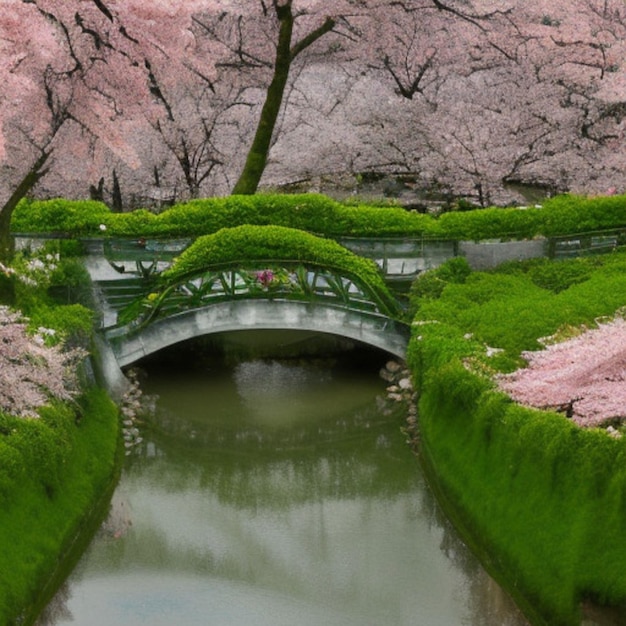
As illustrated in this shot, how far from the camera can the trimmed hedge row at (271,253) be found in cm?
2569

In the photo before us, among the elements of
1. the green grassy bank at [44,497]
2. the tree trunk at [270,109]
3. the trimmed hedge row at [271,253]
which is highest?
the tree trunk at [270,109]

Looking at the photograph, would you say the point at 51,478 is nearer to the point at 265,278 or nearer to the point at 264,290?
the point at 264,290

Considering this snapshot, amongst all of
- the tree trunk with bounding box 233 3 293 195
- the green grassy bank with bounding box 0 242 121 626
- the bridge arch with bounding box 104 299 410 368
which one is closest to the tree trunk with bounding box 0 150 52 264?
the green grassy bank with bounding box 0 242 121 626

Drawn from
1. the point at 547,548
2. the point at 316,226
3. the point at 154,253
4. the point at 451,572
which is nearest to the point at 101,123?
the point at 154,253

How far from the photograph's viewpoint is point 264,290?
25.7 meters

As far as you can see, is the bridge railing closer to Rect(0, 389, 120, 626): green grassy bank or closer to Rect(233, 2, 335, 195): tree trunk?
Rect(0, 389, 120, 626): green grassy bank

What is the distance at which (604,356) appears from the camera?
1673 centimetres

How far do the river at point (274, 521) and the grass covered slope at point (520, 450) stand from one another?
0.78m

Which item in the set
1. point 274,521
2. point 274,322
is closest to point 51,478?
point 274,521

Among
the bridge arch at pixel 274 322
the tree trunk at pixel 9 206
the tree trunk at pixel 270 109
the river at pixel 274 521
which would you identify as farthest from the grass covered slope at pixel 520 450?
the tree trunk at pixel 9 206

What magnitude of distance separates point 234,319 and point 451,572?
9.74 meters

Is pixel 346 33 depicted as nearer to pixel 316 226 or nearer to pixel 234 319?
pixel 316 226

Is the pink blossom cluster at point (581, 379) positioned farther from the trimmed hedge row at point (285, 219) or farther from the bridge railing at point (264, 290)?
the trimmed hedge row at point (285, 219)

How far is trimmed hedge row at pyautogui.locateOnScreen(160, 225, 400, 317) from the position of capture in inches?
1011
